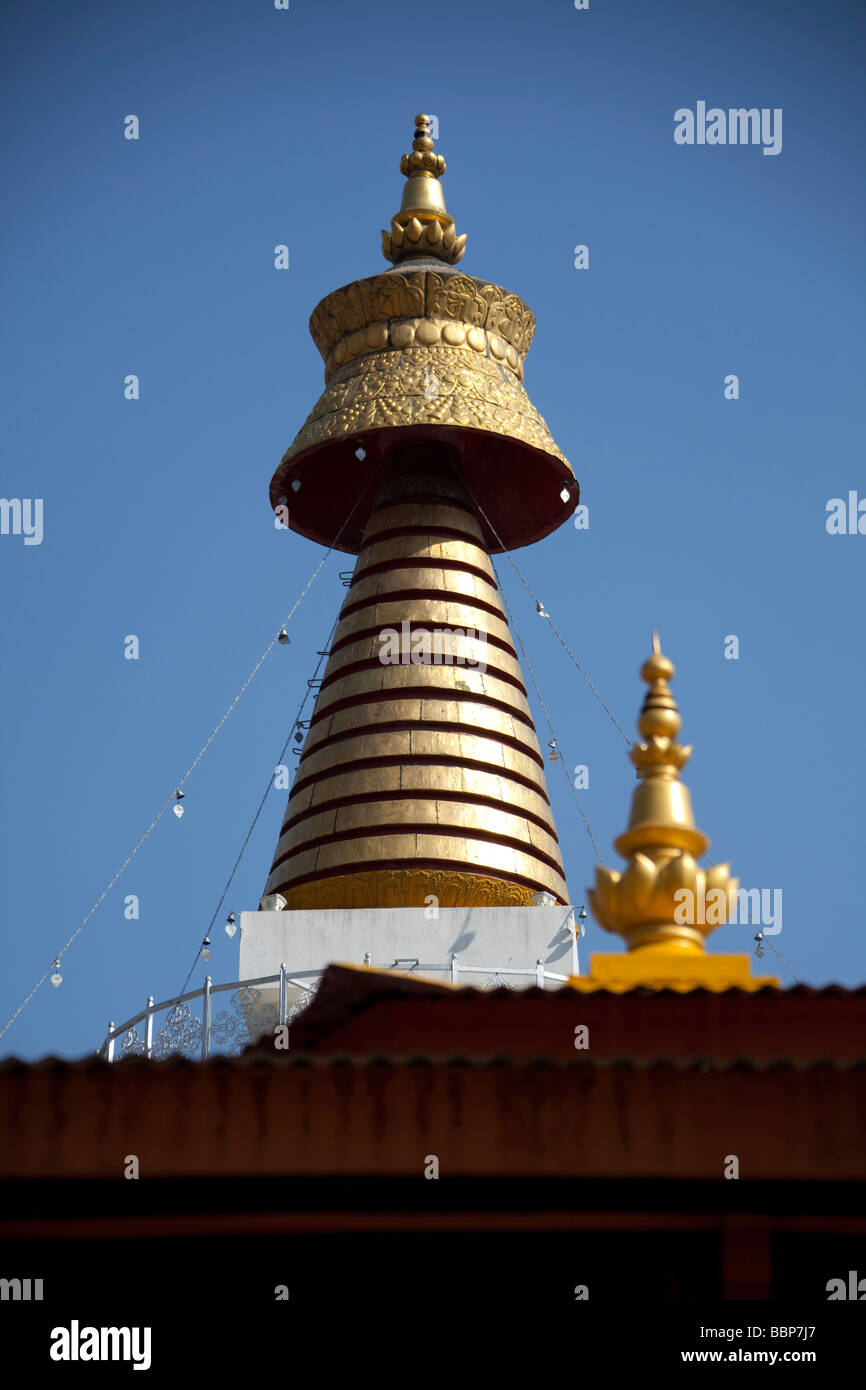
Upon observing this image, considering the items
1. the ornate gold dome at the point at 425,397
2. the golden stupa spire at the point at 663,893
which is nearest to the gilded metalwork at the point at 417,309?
the ornate gold dome at the point at 425,397

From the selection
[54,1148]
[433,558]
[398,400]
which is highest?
[398,400]

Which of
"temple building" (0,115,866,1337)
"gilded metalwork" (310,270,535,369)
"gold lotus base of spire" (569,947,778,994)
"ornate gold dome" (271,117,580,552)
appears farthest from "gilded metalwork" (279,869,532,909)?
"gold lotus base of spire" (569,947,778,994)

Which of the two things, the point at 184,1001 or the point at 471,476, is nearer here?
the point at 184,1001

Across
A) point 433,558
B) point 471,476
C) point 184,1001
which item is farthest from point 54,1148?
point 471,476

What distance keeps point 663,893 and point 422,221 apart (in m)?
15.6

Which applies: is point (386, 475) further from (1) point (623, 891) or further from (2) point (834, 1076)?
(2) point (834, 1076)

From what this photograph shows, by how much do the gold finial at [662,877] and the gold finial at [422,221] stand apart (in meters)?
14.0

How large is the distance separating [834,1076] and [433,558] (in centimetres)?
1479

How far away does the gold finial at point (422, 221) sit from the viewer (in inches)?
1008

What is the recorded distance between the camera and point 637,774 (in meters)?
13.1

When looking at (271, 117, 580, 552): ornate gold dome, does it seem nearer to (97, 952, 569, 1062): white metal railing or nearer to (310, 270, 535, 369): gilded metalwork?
(310, 270, 535, 369): gilded metalwork

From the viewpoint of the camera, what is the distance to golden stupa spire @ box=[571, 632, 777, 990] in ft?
38.3

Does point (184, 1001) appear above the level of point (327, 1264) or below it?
above

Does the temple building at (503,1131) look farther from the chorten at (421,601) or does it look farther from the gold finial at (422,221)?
the gold finial at (422,221)
